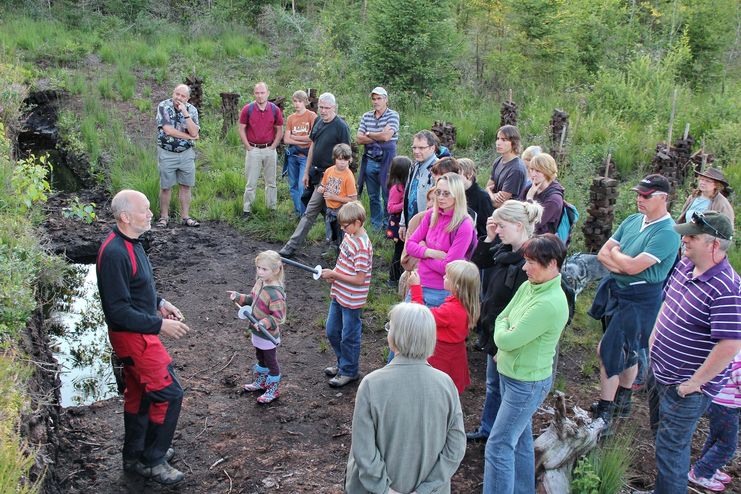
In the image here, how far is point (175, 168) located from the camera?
945 cm

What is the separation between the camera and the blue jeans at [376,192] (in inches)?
359

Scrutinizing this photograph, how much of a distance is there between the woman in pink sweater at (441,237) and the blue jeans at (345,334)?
2.19 ft

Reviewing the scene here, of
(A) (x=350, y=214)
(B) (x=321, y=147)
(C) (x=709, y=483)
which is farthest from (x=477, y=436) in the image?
(B) (x=321, y=147)

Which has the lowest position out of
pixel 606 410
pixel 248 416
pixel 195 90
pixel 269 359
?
pixel 248 416

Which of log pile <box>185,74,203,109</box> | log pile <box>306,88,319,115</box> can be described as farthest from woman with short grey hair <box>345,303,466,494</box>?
log pile <box>185,74,203,109</box>

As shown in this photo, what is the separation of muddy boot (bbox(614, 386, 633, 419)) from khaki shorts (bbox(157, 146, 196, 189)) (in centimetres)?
666

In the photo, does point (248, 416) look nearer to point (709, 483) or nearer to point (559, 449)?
point (559, 449)

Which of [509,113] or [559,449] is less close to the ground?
[509,113]

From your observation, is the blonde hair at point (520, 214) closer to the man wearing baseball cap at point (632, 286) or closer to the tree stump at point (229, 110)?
the man wearing baseball cap at point (632, 286)

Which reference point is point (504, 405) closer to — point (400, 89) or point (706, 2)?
point (400, 89)

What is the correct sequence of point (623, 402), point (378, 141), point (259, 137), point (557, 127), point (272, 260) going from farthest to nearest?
point (557, 127), point (259, 137), point (378, 141), point (623, 402), point (272, 260)

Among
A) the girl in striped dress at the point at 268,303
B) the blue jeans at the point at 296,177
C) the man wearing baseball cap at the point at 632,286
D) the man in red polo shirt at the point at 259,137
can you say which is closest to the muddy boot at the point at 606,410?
the man wearing baseball cap at the point at 632,286

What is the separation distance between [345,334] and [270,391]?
0.80 meters

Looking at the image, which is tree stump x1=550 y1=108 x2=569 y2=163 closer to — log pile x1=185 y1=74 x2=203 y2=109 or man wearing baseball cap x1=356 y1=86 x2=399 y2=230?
man wearing baseball cap x1=356 y1=86 x2=399 y2=230
